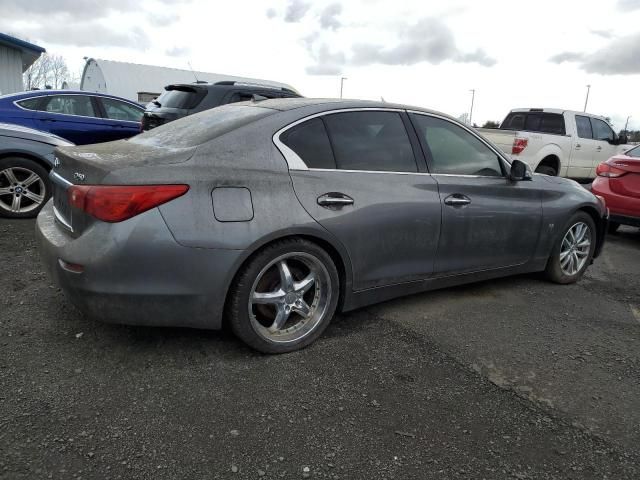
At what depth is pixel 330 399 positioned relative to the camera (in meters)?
2.58

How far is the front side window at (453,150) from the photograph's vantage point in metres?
3.65

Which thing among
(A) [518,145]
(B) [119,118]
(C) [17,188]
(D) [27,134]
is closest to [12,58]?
(B) [119,118]

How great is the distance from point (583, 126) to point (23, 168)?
442 inches

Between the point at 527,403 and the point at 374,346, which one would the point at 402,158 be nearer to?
the point at 374,346

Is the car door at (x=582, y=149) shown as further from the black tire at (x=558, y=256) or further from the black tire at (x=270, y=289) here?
the black tire at (x=270, y=289)

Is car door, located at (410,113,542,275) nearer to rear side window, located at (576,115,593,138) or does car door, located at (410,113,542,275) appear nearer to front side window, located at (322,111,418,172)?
front side window, located at (322,111,418,172)

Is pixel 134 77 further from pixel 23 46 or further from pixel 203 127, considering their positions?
pixel 203 127

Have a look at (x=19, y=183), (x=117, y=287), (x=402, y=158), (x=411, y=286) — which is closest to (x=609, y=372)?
(x=411, y=286)

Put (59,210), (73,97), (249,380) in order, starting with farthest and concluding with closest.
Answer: (73,97)
(59,210)
(249,380)

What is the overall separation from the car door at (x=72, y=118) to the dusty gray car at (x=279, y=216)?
4600 millimetres

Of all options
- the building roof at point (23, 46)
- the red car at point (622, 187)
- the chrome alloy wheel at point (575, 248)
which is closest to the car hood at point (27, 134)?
the chrome alloy wheel at point (575, 248)

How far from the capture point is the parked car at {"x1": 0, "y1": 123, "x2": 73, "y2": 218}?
5.54 metres

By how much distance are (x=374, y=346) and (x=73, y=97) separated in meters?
6.60

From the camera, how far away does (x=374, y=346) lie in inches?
125
